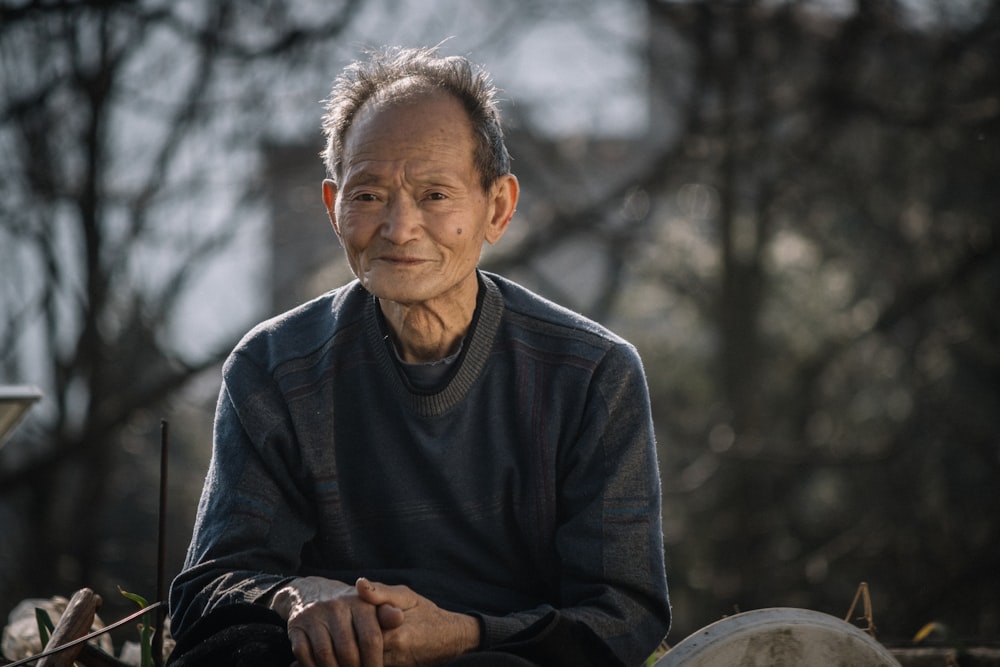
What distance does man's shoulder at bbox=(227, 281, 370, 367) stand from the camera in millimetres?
2391

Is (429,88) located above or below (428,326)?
above

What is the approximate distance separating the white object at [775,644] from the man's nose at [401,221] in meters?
0.91

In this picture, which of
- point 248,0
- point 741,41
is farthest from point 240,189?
point 741,41

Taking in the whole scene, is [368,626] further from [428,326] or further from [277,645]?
[428,326]

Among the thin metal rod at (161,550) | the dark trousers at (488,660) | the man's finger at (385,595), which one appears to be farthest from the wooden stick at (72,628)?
the dark trousers at (488,660)

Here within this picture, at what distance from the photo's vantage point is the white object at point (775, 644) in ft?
6.72

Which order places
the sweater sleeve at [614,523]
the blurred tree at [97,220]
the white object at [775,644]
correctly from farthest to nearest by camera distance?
1. the blurred tree at [97,220]
2. the sweater sleeve at [614,523]
3. the white object at [775,644]

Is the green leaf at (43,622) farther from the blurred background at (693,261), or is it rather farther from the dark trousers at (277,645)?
the blurred background at (693,261)

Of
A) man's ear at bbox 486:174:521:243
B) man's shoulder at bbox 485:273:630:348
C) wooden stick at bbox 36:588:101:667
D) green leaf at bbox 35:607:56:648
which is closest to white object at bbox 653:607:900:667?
man's shoulder at bbox 485:273:630:348

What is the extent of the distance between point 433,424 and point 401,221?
1.33ft

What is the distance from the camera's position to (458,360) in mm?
2342

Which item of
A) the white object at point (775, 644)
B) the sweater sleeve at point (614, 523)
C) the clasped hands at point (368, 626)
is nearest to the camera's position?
the clasped hands at point (368, 626)

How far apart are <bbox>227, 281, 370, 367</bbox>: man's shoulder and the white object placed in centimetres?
93

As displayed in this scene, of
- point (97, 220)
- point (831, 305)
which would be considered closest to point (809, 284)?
point (831, 305)
